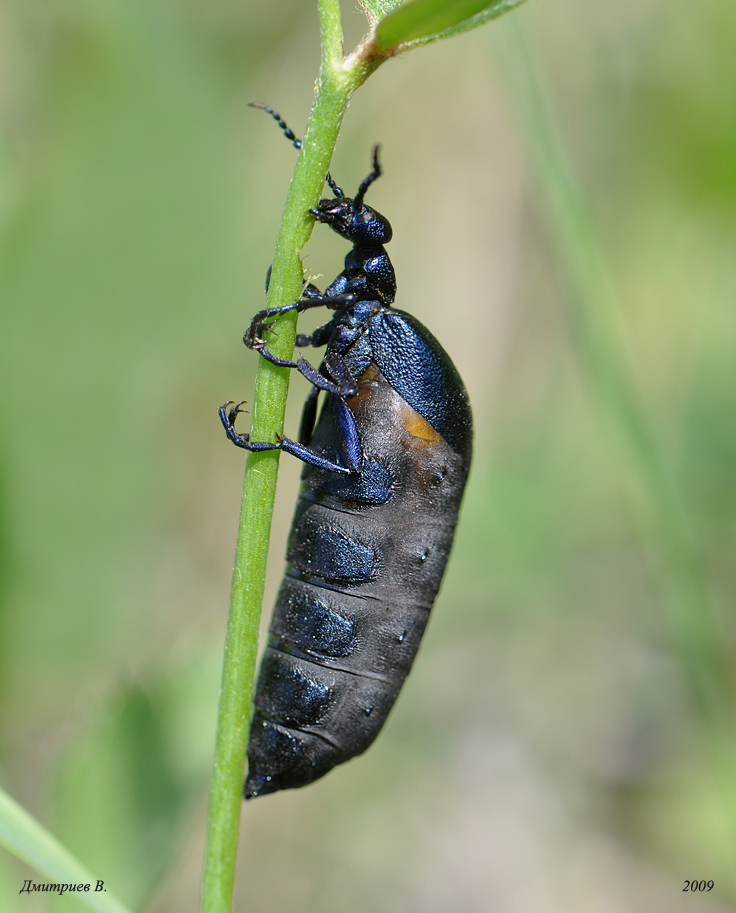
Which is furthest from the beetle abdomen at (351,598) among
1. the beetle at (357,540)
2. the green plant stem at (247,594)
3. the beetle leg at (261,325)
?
the green plant stem at (247,594)

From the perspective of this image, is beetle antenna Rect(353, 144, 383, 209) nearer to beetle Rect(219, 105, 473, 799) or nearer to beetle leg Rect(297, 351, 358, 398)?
beetle Rect(219, 105, 473, 799)

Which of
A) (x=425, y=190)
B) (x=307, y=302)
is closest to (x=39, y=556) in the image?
(x=307, y=302)

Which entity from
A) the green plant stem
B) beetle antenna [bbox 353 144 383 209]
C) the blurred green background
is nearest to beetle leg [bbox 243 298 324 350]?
the green plant stem

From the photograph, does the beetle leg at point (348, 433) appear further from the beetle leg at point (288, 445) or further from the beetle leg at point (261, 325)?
the beetle leg at point (261, 325)

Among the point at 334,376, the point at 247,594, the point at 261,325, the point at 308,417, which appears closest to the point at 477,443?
the point at 308,417

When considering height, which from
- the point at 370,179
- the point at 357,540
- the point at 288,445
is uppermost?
the point at 370,179

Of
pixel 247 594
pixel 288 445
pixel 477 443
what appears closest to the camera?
pixel 247 594

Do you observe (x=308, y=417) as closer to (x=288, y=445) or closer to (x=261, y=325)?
(x=288, y=445)
